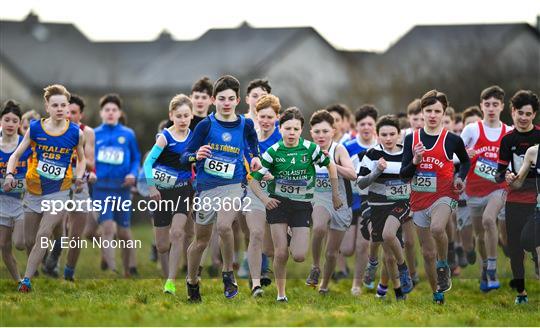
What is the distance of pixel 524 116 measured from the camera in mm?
11641

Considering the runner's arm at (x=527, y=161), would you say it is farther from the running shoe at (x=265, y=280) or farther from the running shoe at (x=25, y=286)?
the running shoe at (x=25, y=286)

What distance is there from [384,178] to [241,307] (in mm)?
→ 2603

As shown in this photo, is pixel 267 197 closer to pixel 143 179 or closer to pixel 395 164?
pixel 395 164

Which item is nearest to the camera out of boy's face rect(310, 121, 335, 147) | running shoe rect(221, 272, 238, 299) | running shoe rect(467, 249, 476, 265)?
running shoe rect(221, 272, 238, 299)

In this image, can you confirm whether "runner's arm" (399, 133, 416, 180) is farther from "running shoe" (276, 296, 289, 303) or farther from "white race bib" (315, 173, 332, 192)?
"running shoe" (276, 296, 289, 303)

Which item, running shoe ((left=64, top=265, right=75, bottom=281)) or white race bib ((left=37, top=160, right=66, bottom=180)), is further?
running shoe ((left=64, top=265, right=75, bottom=281))

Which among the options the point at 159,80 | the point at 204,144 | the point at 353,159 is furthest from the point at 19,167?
the point at 159,80

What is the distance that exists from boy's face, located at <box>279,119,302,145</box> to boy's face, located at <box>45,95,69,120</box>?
9.16 feet

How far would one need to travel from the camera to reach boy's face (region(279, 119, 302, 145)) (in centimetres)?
1086

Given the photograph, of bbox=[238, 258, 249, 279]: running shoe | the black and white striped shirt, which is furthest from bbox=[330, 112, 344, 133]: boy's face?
bbox=[238, 258, 249, 279]: running shoe

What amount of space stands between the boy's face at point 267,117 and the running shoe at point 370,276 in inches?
A: 89.7

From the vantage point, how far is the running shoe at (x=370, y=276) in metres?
12.6

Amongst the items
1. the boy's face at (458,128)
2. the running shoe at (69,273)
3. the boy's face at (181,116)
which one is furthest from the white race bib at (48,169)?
the boy's face at (458,128)

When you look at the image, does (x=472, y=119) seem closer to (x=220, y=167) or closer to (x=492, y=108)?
(x=492, y=108)
